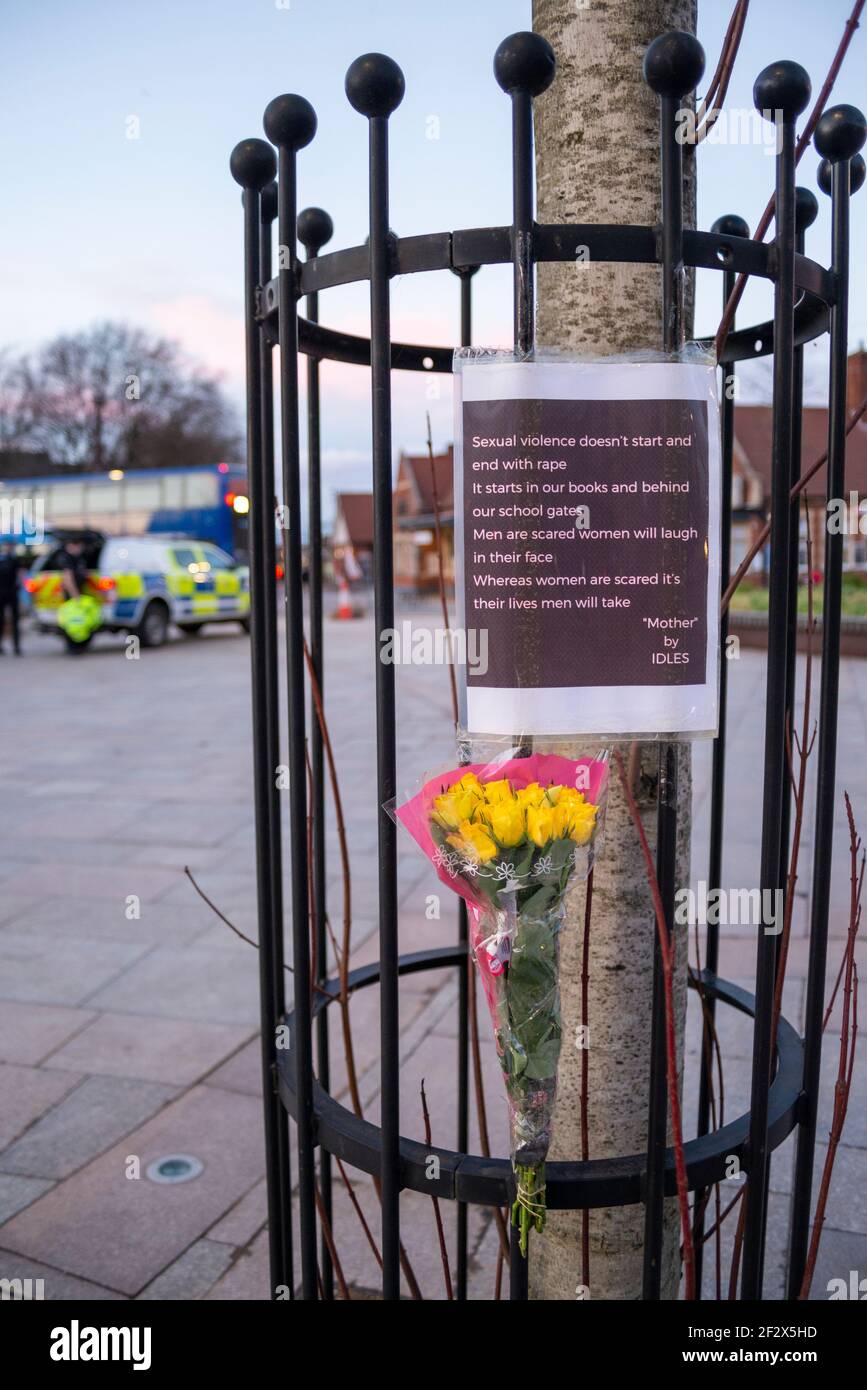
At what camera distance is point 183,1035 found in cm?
340

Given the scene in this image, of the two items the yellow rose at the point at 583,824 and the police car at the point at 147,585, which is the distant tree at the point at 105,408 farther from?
the yellow rose at the point at 583,824

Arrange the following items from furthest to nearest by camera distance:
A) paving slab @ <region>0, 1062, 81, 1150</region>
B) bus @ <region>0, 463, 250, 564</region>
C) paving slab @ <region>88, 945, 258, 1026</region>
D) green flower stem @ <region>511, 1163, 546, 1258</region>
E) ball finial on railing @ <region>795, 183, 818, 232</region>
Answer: bus @ <region>0, 463, 250, 564</region>, paving slab @ <region>88, 945, 258, 1026</region>, paving slab @ <region>0, 1062, 81, 1150</region>, ball finial on railing @ <region>795, 183, 818, 232</region>, green flower stem @ <region>511, 1163, 546, 1258</region>

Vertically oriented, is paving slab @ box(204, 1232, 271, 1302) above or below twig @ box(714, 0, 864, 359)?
below

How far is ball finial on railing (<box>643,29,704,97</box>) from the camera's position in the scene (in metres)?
1.16

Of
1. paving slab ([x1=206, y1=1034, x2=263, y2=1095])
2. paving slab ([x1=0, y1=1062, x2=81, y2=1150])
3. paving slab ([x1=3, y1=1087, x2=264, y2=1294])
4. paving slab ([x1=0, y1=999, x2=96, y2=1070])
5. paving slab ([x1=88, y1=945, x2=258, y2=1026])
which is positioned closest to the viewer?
paving slab ([x1=3, y1=1087, x2=264, y2=1294])

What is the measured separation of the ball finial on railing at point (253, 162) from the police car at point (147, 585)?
14.3m

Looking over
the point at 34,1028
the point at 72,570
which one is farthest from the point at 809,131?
the point at 72,570

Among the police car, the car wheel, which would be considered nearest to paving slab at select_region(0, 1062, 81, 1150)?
the police car

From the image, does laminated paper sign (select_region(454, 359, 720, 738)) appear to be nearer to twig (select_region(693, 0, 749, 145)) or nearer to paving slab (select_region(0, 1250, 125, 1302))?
twig (select_region(693, 0, 749, 145))

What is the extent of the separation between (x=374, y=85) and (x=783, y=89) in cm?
46

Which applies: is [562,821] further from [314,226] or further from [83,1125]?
[83,1125]

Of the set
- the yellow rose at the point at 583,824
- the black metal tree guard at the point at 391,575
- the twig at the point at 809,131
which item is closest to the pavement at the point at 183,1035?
the yellow rose at the point at 583,824

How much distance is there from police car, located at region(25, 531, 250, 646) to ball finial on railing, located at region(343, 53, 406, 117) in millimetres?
14576

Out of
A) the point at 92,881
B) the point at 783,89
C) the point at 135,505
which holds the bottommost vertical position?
the point at 92,881
